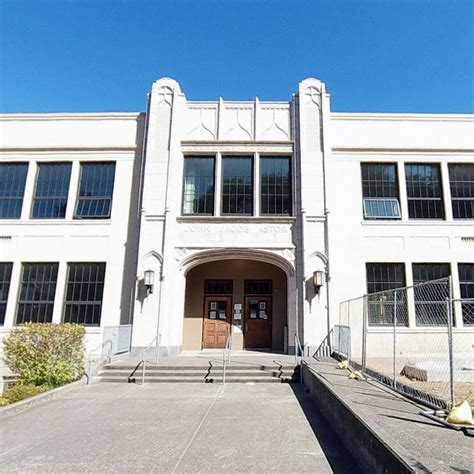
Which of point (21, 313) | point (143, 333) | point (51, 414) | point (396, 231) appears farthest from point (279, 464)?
point (21, 313)

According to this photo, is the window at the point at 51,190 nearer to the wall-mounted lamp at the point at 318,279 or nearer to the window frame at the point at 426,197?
the wall-mounted lamp at the point at 318,279

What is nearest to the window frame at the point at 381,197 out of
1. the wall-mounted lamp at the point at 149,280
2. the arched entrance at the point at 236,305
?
the arched entrance at the point at 236,305

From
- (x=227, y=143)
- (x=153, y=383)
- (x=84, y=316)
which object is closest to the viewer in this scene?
(x=153, y=383)

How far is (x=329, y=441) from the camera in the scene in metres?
5.13

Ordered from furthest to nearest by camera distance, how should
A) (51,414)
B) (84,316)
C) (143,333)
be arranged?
(84,316)
(143,333)
(51,414)

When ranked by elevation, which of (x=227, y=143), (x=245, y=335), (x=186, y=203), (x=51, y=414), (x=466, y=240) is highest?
(x=227, y=143)

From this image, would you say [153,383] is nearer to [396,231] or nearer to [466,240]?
[396,231]

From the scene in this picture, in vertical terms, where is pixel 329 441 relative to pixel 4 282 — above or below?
below

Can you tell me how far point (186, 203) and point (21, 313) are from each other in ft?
25.8

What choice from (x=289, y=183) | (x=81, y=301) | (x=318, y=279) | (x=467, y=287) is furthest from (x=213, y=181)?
(x=467, y=287)

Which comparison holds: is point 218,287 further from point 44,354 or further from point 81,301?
point 44,354

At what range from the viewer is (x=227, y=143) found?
14383mm

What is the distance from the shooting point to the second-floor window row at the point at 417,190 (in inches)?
547

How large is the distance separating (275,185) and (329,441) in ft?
34.5
